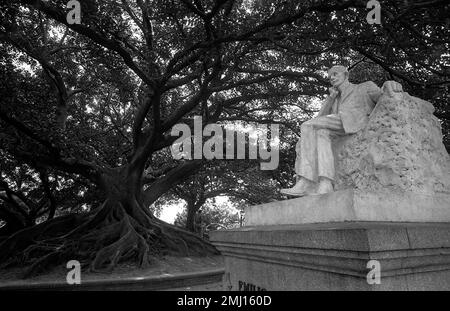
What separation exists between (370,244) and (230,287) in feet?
7.54

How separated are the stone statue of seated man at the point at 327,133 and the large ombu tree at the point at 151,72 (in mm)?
2409

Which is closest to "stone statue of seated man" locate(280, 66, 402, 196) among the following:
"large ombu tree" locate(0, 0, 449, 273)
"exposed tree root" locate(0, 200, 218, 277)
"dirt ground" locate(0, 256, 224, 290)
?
"large ombu tree" locate(0, 0, 449, 273)

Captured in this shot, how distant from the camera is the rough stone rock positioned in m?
2.82

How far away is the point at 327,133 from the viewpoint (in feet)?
11.2

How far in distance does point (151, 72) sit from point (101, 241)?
4.61m

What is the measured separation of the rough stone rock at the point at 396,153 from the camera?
2.82 m

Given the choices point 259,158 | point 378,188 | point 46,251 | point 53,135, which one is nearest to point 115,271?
point 46,251

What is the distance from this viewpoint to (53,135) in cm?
809

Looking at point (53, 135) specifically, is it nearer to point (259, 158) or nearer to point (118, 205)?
point (118, 205)

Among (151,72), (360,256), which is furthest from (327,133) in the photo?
(151,72)

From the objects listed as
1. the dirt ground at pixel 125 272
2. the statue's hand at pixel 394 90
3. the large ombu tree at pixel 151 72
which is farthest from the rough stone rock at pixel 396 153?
the dirt ground at pixel 125 272

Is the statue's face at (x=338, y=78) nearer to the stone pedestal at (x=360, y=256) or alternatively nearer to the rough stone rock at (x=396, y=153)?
the rough stone rock at (x=396, y=153)

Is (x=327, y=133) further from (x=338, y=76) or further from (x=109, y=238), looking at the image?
(x=109, y=238)

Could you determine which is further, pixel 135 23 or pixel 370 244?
pixel 135 23
